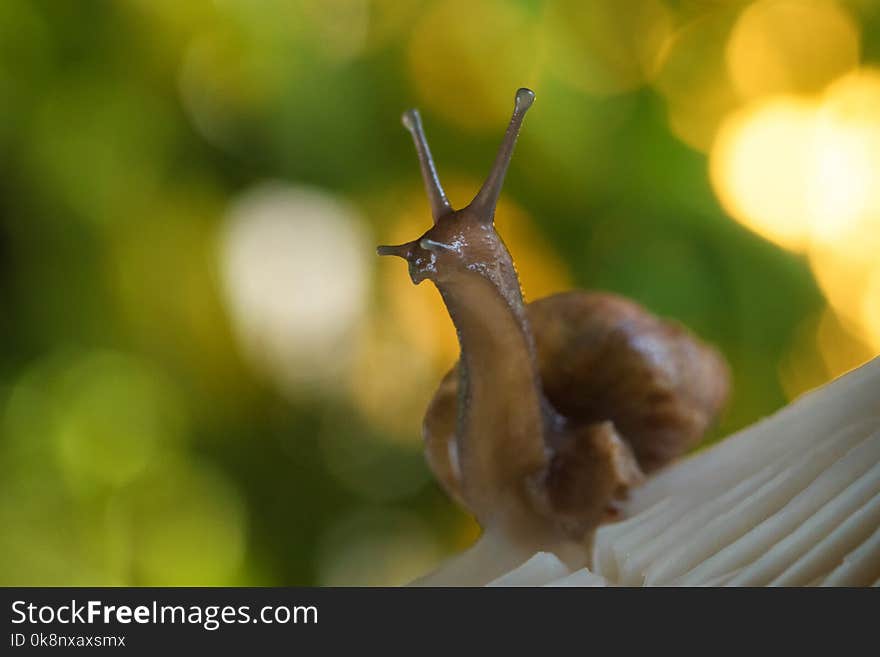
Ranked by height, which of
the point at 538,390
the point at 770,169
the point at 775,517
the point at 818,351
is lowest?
the point at 775,517

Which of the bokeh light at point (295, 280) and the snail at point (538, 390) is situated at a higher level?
the bokeh light at point (295, 280)

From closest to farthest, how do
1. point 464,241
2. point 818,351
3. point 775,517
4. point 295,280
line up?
1. point 775,517
2. point 464,241
3. point 295,280
4. point 818,351

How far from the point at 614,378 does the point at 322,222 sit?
48 centimetres

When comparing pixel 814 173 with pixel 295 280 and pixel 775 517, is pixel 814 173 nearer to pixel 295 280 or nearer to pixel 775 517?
pixel 295 280

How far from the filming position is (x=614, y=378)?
365 millimetres

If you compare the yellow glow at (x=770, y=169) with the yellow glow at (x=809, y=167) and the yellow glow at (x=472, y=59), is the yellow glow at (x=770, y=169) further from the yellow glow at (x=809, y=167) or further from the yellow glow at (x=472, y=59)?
the yellow glow at (x=472, y=59)

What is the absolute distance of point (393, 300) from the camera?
2.66 ft

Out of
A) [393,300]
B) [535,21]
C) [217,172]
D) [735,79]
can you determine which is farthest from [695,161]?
[217,172]

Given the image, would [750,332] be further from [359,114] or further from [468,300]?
[468,300]

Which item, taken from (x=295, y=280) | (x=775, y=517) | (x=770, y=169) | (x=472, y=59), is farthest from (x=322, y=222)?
(x=775, y=517)

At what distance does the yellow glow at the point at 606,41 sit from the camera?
764mm

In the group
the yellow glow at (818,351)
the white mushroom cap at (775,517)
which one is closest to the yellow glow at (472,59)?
the yellow glow at (818,351)
